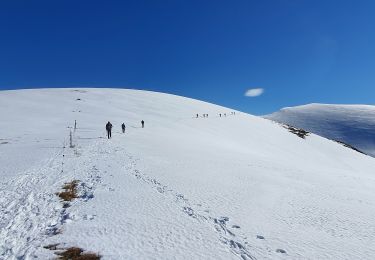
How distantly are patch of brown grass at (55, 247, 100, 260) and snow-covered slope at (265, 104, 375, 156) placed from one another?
127 meters

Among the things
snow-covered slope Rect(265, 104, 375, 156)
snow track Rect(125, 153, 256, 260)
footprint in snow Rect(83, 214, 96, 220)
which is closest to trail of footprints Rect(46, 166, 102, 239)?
footprint in snow Rect(83, 214, 96, 220)

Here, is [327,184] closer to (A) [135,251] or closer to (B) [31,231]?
(A) [135,251]

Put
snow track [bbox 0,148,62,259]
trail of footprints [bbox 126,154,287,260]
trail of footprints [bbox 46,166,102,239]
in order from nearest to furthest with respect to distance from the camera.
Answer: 1. snow track [bbox 0,148,62,259]
2. trail of footprints [bbox 126,154,287,260]
3. trail of footprints [bbox 46,166,102,239]

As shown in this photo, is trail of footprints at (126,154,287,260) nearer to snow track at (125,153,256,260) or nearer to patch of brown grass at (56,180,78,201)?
snow track at (125,153,256,260)

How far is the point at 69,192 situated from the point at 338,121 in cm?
15796

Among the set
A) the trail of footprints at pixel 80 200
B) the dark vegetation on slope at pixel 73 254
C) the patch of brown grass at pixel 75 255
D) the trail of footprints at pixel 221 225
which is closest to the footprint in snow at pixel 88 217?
the trail of footprints at pixel 80 200

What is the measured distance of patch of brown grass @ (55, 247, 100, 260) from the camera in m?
8.61

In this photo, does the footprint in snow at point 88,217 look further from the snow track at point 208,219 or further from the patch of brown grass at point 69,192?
the snow track at point 208,219

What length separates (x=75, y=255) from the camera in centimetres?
877

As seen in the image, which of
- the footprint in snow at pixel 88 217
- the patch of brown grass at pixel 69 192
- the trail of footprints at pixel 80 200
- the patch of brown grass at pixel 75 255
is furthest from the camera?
the patch of brown grass at pixel 69 192

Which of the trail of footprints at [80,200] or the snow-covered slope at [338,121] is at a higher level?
the snow-covered slope at [338,121]

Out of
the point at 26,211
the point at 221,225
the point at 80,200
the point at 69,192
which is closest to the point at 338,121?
the point at 69,192

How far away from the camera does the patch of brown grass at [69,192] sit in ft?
45.6

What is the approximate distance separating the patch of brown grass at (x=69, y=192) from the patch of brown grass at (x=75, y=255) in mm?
5002
